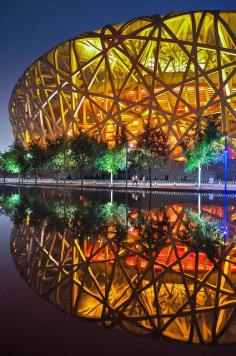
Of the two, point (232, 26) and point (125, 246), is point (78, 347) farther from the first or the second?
point (232, 26)

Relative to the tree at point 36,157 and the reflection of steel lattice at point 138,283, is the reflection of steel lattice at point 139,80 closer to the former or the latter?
the tree at point 36,157

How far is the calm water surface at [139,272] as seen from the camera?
4.35 metres

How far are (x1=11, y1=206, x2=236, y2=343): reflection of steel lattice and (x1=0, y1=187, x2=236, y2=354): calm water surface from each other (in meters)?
0.01

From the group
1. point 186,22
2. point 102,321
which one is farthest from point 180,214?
point 186,22

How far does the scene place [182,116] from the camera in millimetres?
43906

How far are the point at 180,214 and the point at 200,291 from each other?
29.1 ft

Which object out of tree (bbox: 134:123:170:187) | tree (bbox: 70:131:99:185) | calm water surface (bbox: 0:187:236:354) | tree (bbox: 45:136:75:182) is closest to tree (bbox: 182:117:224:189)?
tree (bbox: 134:123:170:187)

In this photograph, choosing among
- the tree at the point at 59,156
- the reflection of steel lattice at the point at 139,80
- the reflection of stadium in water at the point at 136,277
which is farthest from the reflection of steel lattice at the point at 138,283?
the reflection of steel lattice at the point at 139,80

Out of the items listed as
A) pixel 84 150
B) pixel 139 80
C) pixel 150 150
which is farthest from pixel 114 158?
pixel 139 80

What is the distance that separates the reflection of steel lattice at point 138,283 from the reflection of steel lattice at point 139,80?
36.1 meters

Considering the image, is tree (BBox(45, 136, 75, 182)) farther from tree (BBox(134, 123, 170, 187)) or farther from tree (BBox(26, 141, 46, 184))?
tree (BBox(134, 123, 170, 187))

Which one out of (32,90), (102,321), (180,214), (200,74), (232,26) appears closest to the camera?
(102,321)

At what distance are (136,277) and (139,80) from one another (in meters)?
43.5

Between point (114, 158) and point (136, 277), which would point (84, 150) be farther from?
point (136, 277)
